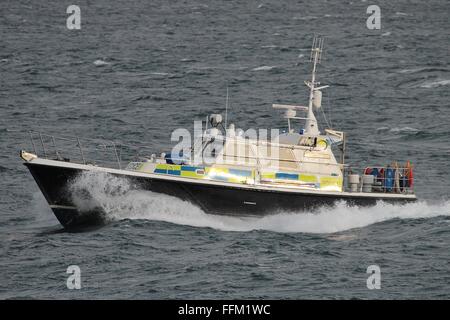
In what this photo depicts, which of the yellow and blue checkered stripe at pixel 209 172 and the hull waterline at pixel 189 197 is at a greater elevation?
the yellow and blue checkered stripe at pixel 209 172

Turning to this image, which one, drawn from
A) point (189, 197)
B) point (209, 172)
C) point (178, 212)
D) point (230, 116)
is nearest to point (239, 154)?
point (209, 172)

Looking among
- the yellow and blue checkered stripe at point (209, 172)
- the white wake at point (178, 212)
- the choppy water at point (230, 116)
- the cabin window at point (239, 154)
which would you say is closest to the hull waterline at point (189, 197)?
the white wake at point (178, 212)

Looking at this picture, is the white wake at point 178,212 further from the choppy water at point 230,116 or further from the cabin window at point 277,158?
the cabin window at point 277,158

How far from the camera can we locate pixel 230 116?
4847cm

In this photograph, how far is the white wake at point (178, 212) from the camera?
2862 centimetres

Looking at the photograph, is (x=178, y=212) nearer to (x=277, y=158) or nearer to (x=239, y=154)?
(x=239, y=154)

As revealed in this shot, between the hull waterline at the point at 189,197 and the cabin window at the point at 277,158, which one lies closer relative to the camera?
the hull waterline at the point at 189,197

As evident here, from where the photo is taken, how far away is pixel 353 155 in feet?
134

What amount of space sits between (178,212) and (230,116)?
19827 millimetres

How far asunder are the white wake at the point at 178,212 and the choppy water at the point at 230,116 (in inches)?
1.8

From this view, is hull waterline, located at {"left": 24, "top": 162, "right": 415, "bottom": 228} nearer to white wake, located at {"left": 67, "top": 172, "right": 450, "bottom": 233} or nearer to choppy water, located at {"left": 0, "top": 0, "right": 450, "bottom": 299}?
white wake, located at {"left": 67, "top": 172, "right": 450, "bottom": 233}

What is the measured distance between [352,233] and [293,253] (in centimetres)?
332

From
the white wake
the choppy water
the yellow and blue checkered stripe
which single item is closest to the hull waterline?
the white wake
